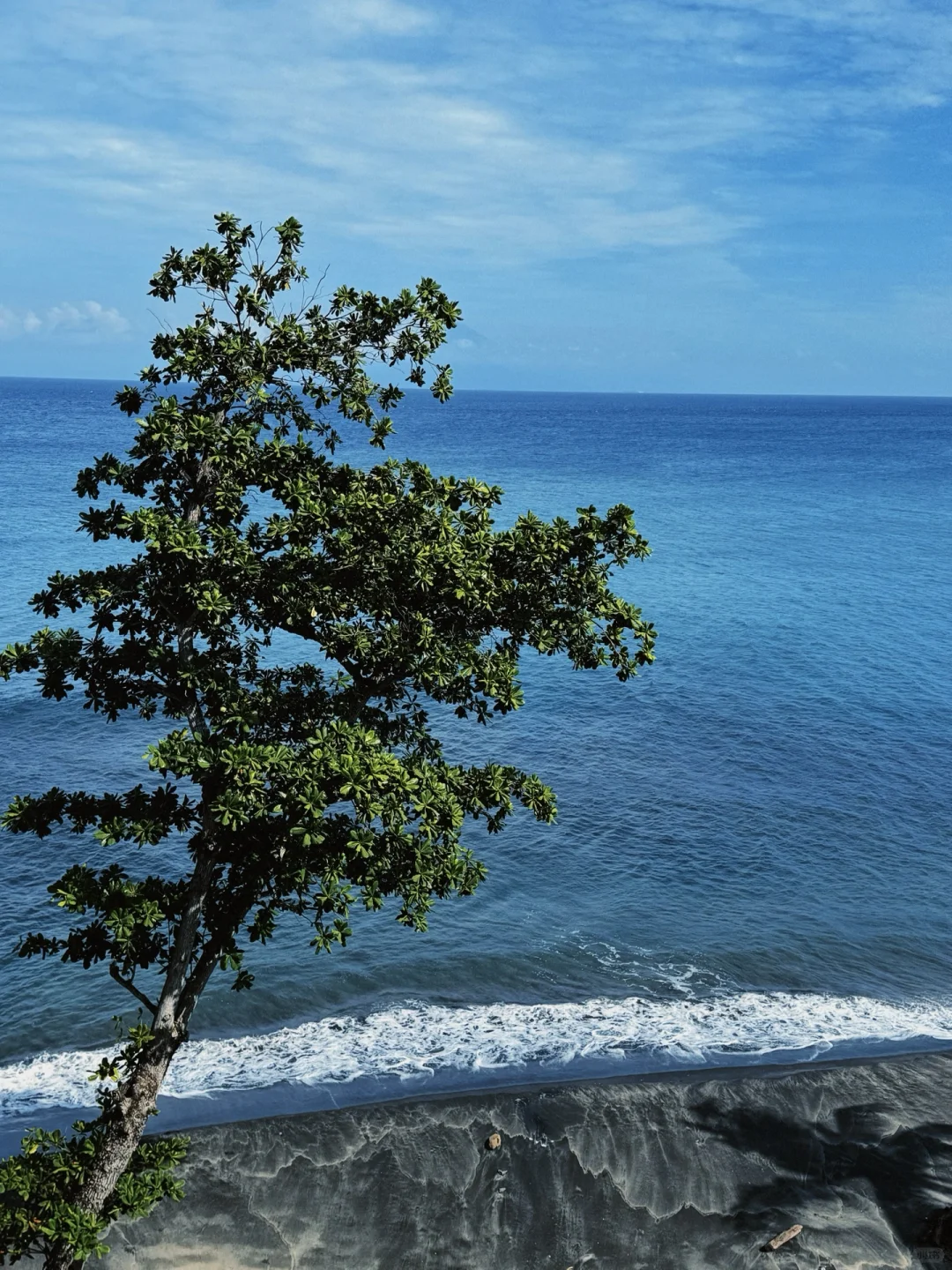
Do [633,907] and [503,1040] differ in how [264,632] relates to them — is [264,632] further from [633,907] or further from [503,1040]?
[633,907]

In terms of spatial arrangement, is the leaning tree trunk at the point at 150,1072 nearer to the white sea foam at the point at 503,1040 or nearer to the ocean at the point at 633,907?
the ocean at the point at 633,907

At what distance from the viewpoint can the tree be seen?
1434cm

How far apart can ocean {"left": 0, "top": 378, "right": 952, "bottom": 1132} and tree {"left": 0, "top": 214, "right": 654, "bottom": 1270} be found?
29.3 feet

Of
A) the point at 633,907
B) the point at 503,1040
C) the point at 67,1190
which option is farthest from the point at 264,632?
the point at 633,907

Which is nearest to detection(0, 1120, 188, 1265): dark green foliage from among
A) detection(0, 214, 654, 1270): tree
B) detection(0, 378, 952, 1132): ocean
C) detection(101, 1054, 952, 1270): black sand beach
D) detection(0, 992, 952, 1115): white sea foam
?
detection(0, 214, 654, 1270): tree

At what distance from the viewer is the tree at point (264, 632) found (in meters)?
14.3

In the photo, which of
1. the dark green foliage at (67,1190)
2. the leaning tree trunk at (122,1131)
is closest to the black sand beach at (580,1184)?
the dark green foliage at (67,1190)

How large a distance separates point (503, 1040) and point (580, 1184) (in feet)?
18.3

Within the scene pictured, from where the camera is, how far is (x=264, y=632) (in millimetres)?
15328

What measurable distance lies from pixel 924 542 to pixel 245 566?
9279cm

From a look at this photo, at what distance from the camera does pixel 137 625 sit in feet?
50.3

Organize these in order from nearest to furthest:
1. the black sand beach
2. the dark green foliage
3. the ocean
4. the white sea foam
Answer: the dark green foliage → the black sand beach → the white sea foam → the ocean

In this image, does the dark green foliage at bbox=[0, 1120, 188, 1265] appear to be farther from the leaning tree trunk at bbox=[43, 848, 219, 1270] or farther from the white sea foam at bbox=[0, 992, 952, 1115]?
the white sea foam at bbox=[0, 992, 952, 1115]

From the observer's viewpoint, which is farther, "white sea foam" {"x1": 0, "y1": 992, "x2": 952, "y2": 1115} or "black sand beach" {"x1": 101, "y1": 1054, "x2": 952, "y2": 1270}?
"white sea foam" {"x1": 0, "y1": 992, "x2": 952, "y2": 1115}
